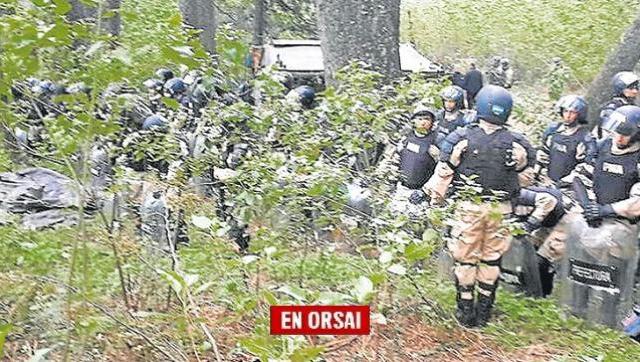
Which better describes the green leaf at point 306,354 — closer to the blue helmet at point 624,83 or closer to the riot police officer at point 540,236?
the riot police officer at point 540,236

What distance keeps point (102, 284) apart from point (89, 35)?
2646 millimetres

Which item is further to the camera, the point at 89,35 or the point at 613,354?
the point at 613,354

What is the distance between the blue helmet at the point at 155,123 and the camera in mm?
6727

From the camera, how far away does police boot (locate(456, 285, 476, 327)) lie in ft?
20.3

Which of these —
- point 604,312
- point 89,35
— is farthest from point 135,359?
point 604,312

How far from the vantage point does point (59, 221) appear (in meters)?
8.63

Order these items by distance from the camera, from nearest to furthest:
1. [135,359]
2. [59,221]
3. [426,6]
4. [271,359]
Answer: [271,359], [135,359], [59,221], [426,6]

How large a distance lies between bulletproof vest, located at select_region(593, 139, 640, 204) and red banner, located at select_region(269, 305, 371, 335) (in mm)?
3932

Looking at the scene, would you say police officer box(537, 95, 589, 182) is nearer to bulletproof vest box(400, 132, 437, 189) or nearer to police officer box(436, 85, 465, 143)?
police officer box(436, 85, 465, 143)

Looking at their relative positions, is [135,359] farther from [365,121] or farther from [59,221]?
[59,221]

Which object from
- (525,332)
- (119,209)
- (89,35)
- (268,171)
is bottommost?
(525,332)

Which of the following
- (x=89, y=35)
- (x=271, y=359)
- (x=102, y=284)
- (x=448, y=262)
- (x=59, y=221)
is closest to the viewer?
(x=271, y=359)

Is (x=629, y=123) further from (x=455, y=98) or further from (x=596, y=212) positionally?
(x=455, y=98)

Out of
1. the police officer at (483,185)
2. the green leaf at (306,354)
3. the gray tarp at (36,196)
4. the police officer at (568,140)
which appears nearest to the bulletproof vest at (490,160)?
the police officer at (483,185)
